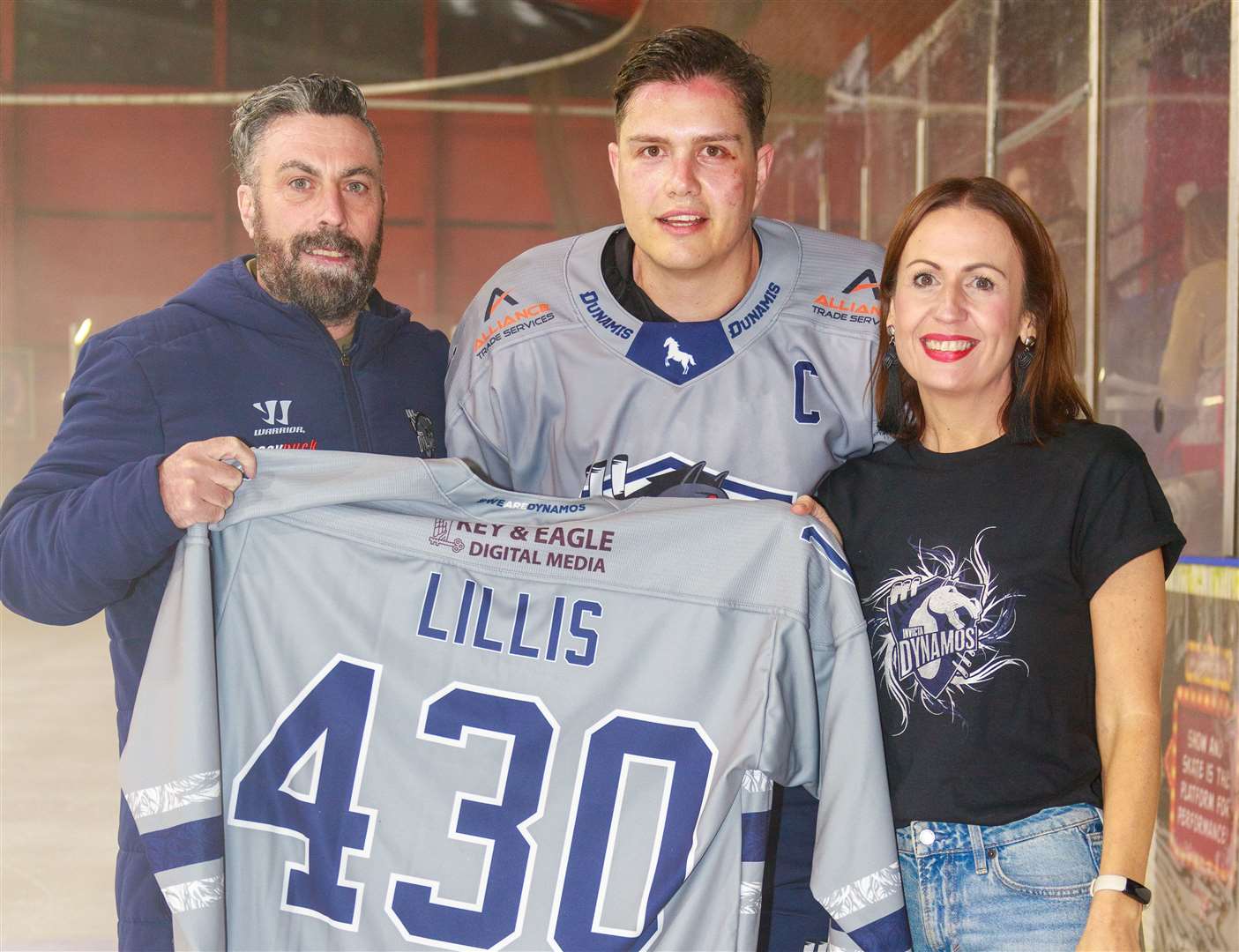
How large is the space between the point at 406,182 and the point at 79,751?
3.51m

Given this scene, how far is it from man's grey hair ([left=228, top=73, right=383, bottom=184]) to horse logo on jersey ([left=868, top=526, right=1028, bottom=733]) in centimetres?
115

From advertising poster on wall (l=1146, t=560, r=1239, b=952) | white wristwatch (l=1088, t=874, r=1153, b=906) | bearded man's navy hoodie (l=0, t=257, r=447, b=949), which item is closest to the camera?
white wristwatch (l=1088, t=874, r=1153, b=906)

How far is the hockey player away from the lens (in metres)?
1.68

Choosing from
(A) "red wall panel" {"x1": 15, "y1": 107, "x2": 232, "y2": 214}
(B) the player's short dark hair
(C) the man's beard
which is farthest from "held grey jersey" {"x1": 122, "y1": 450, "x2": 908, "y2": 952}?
(A) "red wall panel" {"x1": 15, "y1": 107, "x2": 232, "y2": 214}

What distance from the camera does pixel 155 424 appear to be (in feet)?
5.66

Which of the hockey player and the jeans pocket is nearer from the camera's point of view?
the jeans pocket

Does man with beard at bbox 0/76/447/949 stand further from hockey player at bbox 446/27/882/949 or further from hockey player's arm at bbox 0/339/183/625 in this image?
hockey player at bbox 446/27/882/949

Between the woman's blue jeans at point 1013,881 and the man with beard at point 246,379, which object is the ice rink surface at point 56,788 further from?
the woman's blue jeans at point 1013,881

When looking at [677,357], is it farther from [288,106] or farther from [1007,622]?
[288,106]

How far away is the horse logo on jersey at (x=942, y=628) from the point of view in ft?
4.34

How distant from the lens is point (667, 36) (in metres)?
1.70

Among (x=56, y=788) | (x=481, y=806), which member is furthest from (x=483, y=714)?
(x=56, y=788)

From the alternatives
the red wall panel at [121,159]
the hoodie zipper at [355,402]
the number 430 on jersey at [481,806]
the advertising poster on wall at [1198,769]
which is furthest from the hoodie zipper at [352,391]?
the red wall panel at [121,159]

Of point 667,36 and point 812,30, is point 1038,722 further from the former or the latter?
point 812,30
